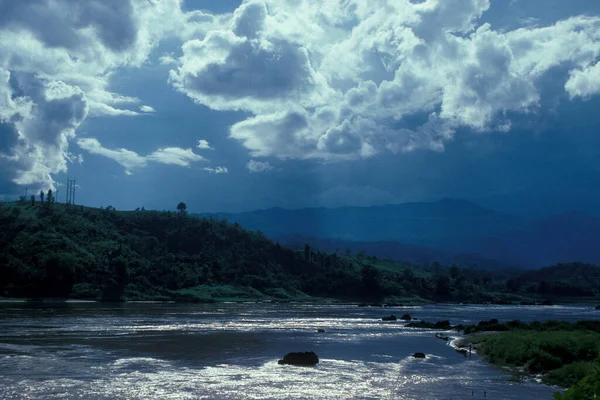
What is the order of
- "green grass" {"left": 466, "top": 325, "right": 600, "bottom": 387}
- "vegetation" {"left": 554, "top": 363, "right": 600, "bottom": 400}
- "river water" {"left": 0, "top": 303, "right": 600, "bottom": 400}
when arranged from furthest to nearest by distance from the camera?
"green grass" {"left": 466, "top": 325, "right": 600, "bottom": 387}
"river water" {"left": 0, "top": 303, "right": 600, "bottom": 400}
"vegetation" {"left": 554, "top": 363, "right": 600, "bottom": 400}

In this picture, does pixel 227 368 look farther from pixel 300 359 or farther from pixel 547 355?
pixel 547 355

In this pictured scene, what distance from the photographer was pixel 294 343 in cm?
8181

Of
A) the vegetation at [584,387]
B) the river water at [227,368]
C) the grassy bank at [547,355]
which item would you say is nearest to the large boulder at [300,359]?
the river water at [227,368]

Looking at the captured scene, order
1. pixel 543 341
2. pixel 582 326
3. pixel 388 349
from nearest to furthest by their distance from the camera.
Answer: pixel 543 341 < pixel 388 349 < pixel 582 326

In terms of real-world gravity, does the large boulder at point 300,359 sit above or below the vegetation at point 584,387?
below

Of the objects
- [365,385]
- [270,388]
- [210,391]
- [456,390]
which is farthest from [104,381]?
[456,390]

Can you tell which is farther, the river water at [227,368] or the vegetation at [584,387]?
the river water at [227,368]

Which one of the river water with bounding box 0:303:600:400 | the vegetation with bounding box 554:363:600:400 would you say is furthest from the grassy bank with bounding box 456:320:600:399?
the vegetation with bounding box 554:363:600:400

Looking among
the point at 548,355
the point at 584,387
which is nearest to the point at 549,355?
the point at 548,355

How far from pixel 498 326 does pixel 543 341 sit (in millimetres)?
43063

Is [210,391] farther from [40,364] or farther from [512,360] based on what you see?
[512,360]

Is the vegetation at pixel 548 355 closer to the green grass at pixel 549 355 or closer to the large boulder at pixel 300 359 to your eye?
the green grass at pixel 549 355

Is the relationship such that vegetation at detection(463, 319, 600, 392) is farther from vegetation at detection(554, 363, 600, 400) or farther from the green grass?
vegetation at detection(554, 363, 600, 400)

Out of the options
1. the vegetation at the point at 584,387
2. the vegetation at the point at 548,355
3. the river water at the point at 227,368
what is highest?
the vegetation at the point at 584,387
